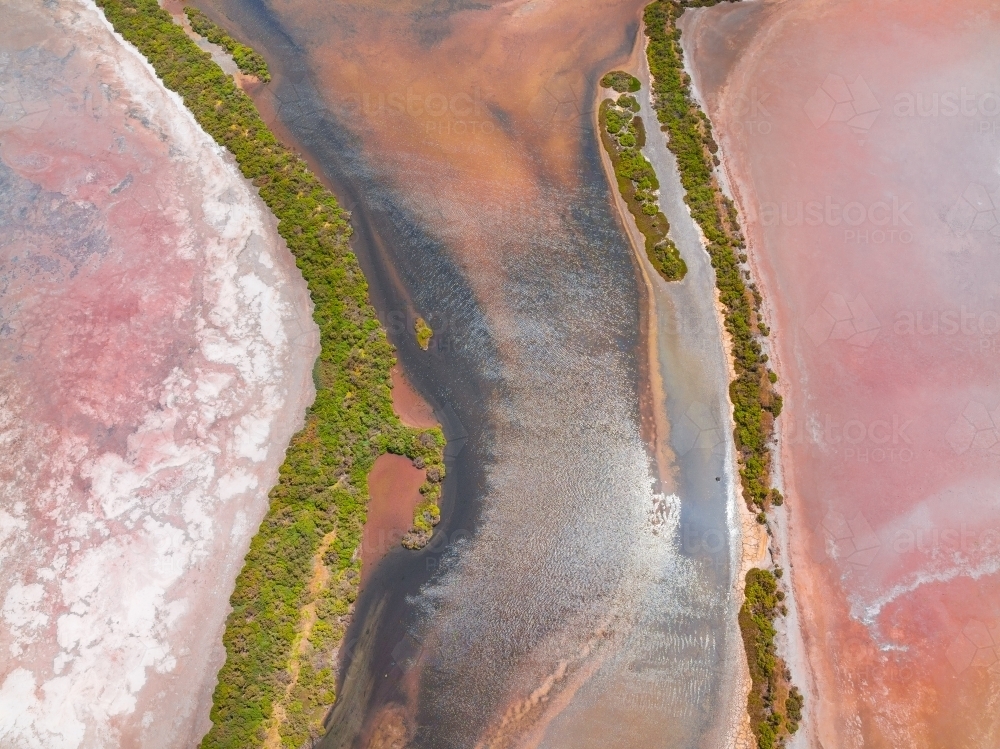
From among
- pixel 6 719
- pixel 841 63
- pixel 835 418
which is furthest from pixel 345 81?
pixel 6 719

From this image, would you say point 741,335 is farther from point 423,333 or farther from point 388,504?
point 388,504

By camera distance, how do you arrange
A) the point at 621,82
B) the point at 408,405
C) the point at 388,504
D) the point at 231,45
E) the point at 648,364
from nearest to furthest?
1. the point at 388,504
2. the point at 408,405
3. the point at 648,364
4. the point at 621,82
5. the point at 231,45

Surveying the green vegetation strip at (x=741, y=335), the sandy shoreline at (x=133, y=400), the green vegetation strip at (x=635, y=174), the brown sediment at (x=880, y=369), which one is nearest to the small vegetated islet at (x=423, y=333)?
the sandy shoreline at (x=133, y=400)

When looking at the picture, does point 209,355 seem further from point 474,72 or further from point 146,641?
point 474,72

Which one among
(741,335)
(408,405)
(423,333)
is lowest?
(408,405)

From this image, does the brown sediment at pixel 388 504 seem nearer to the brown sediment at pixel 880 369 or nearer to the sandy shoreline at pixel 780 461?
the sandy shoreline at pixel 780 461

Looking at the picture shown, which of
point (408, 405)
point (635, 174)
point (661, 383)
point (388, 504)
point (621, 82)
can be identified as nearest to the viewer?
point (388, 504)

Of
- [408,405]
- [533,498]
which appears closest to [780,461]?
[533,498]
